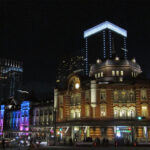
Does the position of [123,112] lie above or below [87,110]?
below

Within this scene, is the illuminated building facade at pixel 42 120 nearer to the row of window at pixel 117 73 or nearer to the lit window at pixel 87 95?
the lit window at pixel 87 95

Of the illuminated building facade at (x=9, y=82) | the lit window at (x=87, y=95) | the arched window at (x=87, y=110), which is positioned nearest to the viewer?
the arched window at (x=87, y=110)

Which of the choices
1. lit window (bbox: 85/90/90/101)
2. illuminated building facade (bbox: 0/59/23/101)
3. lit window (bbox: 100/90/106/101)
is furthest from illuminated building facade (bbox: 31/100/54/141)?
illuminated building facade (bbox: 0/59/23/101)

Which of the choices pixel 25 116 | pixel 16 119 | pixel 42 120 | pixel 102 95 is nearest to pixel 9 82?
pixel 16 119

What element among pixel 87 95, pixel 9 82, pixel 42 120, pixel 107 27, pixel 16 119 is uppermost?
pixel 107 27

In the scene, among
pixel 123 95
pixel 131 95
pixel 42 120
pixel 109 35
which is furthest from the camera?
pixel 109 35

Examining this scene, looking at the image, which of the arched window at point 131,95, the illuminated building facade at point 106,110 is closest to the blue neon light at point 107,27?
the illuminated building facade at point 106,110

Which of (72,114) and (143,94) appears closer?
(143,94)

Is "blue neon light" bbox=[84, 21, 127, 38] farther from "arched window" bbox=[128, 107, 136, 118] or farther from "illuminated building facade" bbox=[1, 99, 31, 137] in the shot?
"arched window" bbox=[128, 107, 136, 118]

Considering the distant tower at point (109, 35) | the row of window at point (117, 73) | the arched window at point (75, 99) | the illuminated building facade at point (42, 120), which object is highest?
the distant tower at point (109, 35)

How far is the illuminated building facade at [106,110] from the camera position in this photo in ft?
179

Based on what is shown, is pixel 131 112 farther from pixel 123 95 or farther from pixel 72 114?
pixel 72 114

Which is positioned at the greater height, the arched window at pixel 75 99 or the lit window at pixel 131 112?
the arched window at pixel 75 99

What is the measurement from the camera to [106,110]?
56.7 meters
